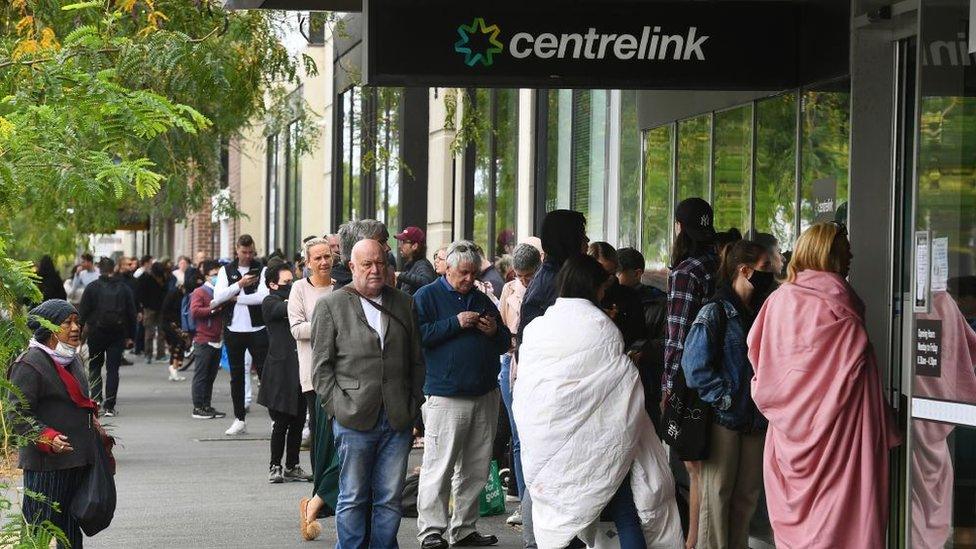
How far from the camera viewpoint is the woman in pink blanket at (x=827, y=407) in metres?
7.49

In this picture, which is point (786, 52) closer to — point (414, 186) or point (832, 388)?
point (832, 388)

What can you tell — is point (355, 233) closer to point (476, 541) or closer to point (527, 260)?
point (527, 260)

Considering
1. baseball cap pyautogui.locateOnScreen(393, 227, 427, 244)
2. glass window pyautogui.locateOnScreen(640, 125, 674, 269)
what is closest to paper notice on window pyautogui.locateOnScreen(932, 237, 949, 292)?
glass window pyautogui.locateOnScreen(640, 125, 674, 269)

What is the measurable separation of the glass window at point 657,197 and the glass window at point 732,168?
53.2 inches

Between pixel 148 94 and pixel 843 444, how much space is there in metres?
3.51

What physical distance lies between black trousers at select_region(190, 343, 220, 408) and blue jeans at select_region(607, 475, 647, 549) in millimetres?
12008

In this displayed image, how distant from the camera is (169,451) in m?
16.5

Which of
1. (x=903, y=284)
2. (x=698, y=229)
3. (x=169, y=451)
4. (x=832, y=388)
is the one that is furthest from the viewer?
(x=169, y=451)

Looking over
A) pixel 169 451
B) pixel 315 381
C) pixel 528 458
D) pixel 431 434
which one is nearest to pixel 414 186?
pixel 169 451

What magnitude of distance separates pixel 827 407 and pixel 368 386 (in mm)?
2624

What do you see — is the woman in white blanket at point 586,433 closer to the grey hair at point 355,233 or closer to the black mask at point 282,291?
the grey hair at point 355,233

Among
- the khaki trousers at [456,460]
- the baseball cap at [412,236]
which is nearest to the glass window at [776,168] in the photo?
the khaki trousers at [456,460]

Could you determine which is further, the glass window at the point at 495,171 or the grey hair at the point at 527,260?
the glass window at the point at 495,171

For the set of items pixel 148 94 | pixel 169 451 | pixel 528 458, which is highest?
pixel 148 94
